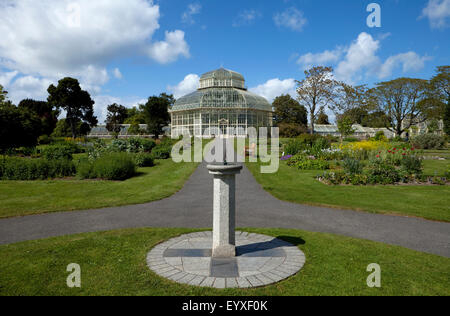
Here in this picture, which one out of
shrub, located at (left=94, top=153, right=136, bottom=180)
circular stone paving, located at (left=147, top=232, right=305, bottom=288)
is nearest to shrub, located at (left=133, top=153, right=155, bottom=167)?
shrub, located at (left=94, top=153, right=136, bottom=180)

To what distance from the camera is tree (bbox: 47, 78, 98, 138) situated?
53.1 meters

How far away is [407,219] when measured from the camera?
7457 mm

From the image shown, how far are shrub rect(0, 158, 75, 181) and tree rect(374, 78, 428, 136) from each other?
4991cm

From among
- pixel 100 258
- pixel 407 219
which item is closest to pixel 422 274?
pixel 407 219

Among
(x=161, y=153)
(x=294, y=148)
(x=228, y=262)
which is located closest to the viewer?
(x=228, y=262)

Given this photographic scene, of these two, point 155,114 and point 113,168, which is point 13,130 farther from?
point 155,114

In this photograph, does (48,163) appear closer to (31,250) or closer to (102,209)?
(102,209)

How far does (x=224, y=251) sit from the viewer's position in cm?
489

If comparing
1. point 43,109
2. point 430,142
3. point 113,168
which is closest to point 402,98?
point 430,142

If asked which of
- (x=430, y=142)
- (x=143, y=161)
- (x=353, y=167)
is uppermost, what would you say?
(x=430, y=142)

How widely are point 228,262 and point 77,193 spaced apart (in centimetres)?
862

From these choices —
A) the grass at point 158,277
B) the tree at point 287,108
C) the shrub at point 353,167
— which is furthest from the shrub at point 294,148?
the tree at point 287,108

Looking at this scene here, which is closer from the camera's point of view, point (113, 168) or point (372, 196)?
point (372, 196)

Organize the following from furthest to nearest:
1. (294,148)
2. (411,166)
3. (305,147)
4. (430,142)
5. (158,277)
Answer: (430,142) → (305,147) → (294,148) → (411,166) → (158,277)
